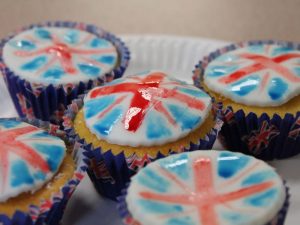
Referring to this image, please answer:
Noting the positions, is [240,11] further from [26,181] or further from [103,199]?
[26,181]

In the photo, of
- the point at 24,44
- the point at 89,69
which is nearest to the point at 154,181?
the point at 89,69

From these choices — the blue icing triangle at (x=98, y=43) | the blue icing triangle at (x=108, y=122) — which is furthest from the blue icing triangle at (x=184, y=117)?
the blue icing triangle at (x=98, y=43)

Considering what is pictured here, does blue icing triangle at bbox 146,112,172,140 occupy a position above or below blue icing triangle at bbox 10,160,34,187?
above

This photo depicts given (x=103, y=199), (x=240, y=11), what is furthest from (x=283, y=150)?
(x=240, y=11)

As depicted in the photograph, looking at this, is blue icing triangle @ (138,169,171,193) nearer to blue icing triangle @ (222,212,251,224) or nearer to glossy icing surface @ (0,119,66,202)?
blue icing triangle @ (222,212,251,224)

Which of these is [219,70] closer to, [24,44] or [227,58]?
[227,58]

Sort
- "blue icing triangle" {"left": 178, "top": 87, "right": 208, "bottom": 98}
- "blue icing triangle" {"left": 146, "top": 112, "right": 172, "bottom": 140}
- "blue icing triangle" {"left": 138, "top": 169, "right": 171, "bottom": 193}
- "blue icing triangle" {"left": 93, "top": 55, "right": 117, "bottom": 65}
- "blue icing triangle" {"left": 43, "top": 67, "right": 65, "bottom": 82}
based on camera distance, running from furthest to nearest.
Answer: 1. "blue icing triangle" {"left": 93, "top": 55, "right": 117, "bottom": 65}
2. "blue icing triangle" {"left": 43, "top": 67, "right": 65, "bottom": 82}
3. "blue icing triangle" {"left": 178, "top": 87, "right": 208, "bottom": 98}
4. "blue icing triangle" {"left": 146, "top": 112, "right": 172, "bottom": 140}
5. "blue icing triangle" {"left": 138, "top": 169, "right": 171, "bottom": 193}

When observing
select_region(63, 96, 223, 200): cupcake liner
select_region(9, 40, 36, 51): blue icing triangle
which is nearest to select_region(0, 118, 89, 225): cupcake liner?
select_region(63, 96, 223, 200): cupcake liner
